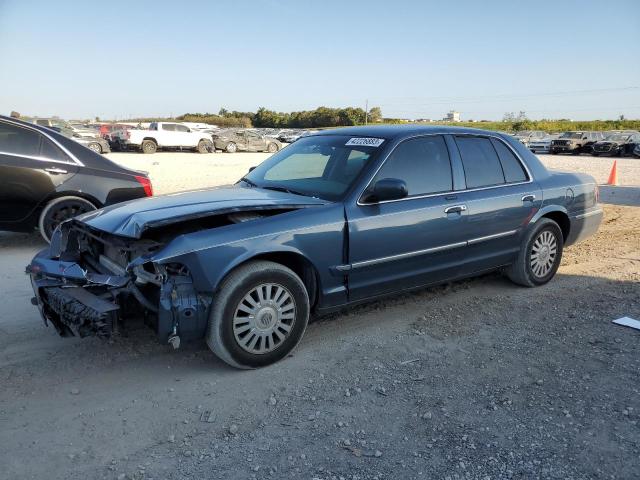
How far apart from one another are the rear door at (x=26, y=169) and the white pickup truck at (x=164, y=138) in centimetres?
2127

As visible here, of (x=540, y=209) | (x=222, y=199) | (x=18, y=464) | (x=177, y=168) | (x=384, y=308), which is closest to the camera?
(x=18, y=464)

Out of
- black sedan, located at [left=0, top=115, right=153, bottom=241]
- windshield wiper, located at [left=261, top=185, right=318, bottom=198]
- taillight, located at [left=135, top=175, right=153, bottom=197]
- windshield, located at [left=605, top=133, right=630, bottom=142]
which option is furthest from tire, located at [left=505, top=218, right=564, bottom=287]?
windshield, located at [left=605, top=133, right=630, bottom=142]

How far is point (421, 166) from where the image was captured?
4.64m

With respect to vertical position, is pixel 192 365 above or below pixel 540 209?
below

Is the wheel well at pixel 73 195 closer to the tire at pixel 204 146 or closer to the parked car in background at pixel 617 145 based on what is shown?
the tire at pixel 204 146

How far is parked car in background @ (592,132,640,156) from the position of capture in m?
29.9

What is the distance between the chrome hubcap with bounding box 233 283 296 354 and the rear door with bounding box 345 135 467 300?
0.60 metres

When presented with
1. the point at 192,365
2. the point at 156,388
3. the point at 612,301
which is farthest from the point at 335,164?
the point at 612,301

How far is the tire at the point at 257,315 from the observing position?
351 cm

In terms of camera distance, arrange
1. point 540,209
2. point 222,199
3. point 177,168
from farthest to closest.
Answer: point 177,168, point 540,209, point 222,199

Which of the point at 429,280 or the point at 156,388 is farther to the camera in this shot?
the point at 429,280

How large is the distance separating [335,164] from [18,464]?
3058mm

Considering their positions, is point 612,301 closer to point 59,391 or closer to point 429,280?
point 429,280

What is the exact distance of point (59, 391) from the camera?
3.41 m
